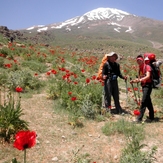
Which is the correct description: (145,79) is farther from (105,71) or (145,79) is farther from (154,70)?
(105,71)

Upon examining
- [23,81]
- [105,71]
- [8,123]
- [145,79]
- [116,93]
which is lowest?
[8,123]

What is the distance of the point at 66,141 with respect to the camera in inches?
191

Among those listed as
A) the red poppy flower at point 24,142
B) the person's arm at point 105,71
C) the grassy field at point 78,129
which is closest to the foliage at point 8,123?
the grassy field at point 78,129

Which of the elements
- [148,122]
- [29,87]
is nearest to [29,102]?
[29,87]

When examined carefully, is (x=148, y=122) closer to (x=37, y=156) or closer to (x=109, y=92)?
(x=109, y=92)

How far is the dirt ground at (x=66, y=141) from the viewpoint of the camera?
4.19m

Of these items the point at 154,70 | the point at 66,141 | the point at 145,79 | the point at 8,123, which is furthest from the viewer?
the point at 154,70

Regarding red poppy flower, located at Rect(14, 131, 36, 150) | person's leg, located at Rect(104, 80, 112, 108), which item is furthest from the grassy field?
red poppy flower, located at Rect(14, 131, 36, 150)

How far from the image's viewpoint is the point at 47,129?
526cm

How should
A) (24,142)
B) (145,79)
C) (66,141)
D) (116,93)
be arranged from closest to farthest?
(24,142)
(66,141)
(145,79)
(116,93)

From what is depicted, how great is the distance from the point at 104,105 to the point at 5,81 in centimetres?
370

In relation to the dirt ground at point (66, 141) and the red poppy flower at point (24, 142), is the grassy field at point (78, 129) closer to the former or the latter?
the dirt ground at point (66, 141)

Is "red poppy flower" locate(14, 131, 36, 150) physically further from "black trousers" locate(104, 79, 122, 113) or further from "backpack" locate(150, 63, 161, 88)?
"black trousers" locate(104, 79, 122, 113)

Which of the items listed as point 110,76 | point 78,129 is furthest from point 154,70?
point 78,129
